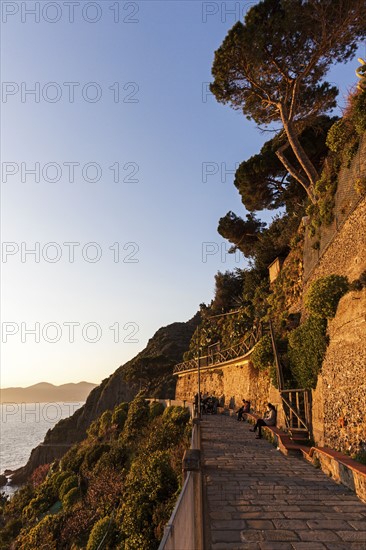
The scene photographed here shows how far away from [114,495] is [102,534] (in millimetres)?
3460

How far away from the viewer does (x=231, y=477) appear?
818 centimetres

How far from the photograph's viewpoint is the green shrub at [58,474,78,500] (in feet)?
75.8

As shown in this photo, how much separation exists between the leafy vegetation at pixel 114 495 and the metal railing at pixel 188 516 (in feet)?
18.9

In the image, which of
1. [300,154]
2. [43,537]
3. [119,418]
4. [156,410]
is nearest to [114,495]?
[43,537]

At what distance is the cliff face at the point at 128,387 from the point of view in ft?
173

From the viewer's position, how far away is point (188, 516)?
12.7 feet

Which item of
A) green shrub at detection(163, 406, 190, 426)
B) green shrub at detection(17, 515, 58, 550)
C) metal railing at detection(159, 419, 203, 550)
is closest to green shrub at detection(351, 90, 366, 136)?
metal railing at detection(159, 419, 203, 550)

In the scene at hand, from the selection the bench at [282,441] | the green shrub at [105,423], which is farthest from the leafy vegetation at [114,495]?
the bench at [282,441]

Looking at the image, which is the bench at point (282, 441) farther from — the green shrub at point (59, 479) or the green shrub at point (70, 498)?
the green shrub at point (59, 479)

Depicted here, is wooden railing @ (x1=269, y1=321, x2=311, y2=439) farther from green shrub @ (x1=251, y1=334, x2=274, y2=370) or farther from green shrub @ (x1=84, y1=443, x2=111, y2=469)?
green shrub @ (x1=84, y1=443, x2=111, y2=469)

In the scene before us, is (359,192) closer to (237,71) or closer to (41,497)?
(237,71)

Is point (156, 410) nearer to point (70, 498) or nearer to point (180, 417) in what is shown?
point (180, 417)

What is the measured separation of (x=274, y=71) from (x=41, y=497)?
30.6 m

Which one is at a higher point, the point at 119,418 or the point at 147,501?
the point at 147,501
